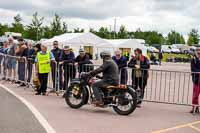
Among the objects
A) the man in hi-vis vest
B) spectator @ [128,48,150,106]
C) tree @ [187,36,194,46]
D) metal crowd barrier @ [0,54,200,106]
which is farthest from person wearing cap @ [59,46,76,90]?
tree @ [187,36,194,46]

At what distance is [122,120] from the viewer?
31.8ft

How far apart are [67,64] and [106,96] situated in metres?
3.63

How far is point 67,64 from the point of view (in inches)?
557

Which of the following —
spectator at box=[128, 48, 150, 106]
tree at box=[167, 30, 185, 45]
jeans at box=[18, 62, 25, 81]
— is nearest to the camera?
spectator at box=[128, 48, 150, 106]

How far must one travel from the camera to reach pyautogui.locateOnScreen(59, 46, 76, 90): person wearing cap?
14.1m

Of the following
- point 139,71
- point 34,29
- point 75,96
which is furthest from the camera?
point 34,29

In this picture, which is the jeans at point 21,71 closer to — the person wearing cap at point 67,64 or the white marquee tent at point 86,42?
the person wearing cap at point 67,64

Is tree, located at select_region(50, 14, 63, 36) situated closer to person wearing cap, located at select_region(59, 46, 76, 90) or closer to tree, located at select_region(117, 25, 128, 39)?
tree, located at select_region(117, 25, 128, 39)

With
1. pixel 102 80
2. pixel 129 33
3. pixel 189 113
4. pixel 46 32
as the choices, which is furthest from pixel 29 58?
pixel 129 33

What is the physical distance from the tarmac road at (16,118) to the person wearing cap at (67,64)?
2.44m

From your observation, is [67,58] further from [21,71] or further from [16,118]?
[16,118]

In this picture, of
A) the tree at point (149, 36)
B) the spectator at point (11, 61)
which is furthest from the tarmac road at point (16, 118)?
the tree at point (149, 36)

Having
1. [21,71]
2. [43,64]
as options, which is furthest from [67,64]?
[21,71]

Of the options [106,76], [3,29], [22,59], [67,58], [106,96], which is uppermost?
[3,29]
